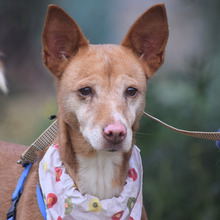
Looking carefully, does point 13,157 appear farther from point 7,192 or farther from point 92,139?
point 92,139

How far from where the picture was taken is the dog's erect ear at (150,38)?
2.37 metres

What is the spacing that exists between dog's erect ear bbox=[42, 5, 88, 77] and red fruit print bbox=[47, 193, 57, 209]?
30.7 inches

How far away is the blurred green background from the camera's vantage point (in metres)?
3.84

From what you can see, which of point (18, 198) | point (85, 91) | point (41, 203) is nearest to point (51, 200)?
point (41, 203)

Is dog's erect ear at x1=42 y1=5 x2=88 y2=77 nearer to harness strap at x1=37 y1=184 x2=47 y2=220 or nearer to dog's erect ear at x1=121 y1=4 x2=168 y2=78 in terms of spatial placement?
dog's erect ear at x1=121 y1=4 x2=168 y2=78

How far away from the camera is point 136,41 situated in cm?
248

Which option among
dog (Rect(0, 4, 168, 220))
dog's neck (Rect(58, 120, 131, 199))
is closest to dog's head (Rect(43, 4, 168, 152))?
dog (Rect(0, 4, 168, 220))

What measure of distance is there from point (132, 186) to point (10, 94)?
8.38 feet

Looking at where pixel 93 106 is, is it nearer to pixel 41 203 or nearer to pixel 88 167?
pixel 88 167

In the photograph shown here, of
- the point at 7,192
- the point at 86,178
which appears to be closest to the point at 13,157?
the point at 7,192

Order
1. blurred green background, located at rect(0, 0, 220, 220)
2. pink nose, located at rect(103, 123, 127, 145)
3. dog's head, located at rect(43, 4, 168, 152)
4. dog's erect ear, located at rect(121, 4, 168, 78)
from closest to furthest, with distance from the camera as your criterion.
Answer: pink nose, located at rect(103, 123, 127, 145), dog's head, located at rect(43, 4, 168, 152), dog's erect ear, located at rect(121, 4, 168, 78), blurred green background, located at rect(0, 0, 220, 220)

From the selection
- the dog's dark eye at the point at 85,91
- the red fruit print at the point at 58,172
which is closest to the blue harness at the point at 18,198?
the red fruit print at the point at 58,172

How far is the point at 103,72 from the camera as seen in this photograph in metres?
2.26

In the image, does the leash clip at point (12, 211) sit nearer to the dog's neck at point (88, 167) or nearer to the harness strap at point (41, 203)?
the harness strap at point (41, 203)
